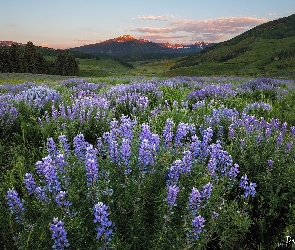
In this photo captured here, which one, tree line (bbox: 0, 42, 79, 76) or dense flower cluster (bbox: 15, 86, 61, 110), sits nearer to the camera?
dense flower cluster (bbox: 15, 86, 61, 110)

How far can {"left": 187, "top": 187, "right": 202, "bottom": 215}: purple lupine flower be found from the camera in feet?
7.50

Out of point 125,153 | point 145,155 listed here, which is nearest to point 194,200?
point 145,155

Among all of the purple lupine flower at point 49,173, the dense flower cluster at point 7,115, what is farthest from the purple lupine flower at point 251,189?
the dense flower cluster at point 7,115

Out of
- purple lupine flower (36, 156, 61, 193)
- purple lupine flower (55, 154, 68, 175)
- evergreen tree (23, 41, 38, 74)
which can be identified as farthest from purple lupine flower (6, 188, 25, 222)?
evergreen tree (23, 41, 38, 74)

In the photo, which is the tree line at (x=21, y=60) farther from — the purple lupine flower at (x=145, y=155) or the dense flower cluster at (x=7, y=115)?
the purple lupine flower at (x=145, y=155)

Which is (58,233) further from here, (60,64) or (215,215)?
(60,64)

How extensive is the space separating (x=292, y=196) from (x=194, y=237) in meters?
1.72

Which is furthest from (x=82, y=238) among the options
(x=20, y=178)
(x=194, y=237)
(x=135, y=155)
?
(x=20, y=178)

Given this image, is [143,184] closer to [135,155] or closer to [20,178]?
[135,155]

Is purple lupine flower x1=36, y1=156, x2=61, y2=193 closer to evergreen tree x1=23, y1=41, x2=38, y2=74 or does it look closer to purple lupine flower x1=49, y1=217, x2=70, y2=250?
purple lupine flower x1=49, y1=217, x2=70, y2=250

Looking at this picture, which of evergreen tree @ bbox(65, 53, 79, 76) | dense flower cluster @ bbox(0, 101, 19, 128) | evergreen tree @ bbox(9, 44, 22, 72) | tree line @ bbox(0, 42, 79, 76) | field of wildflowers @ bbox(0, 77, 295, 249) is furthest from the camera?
evergreen tree @ bbox(65, 53, 79, 76)

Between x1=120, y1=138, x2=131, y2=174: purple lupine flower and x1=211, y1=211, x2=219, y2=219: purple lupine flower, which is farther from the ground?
x1=120, y1=138, x2=131, y2=174: purple lupine flower

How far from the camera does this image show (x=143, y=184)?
9.18 feet

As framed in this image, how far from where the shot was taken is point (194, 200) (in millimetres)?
2311
